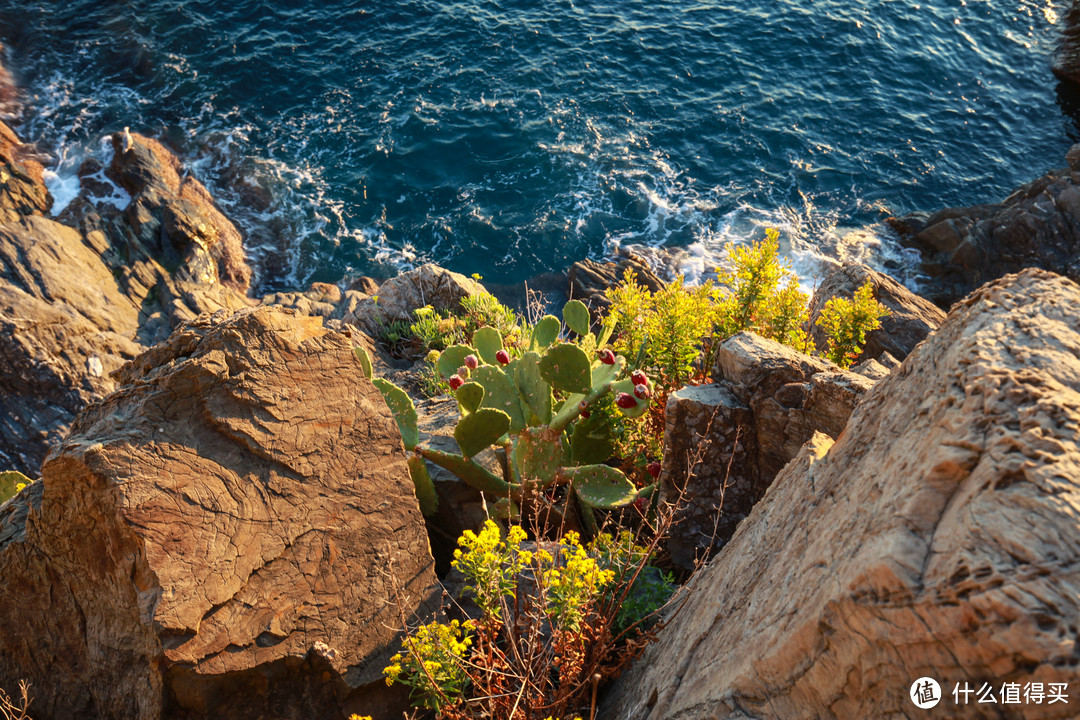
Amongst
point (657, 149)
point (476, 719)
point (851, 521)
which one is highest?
point (851, 521)

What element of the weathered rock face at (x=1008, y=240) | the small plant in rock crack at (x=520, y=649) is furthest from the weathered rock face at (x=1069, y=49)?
the small plant in rock crack at (x=520, y=649)

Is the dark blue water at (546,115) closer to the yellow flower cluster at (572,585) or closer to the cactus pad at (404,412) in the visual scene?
the cactus pad at (404,412)

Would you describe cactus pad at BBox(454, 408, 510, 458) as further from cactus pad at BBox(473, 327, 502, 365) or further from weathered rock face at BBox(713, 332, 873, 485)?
weathered rock face at BBox(713, 332, 873, 485)

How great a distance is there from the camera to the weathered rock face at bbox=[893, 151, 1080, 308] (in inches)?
Result: 510

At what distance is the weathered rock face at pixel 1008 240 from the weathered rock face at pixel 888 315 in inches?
189

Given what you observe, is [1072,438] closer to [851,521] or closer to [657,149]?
[851,521]

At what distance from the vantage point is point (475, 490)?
5047 mm

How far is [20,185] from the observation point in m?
13.1

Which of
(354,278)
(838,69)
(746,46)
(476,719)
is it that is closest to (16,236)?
(354,278)

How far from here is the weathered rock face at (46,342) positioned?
9203 millimetres

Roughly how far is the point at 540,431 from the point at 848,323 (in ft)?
9.86

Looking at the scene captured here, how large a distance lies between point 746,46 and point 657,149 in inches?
189

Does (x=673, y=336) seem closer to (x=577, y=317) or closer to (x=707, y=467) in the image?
(x=577, y=317)

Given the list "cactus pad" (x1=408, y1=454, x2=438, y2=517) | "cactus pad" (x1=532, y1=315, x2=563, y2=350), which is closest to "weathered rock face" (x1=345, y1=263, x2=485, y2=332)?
"cactus pad" (x1=532, y1=315, x2=563, y2=350)
